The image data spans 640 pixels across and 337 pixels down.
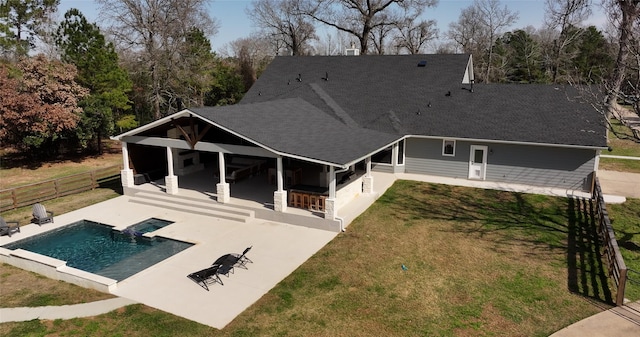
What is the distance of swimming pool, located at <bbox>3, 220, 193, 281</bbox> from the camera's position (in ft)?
39.7

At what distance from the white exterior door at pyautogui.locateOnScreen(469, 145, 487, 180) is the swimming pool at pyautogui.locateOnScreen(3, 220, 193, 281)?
45.7ft

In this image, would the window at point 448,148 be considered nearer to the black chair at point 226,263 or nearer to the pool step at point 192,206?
the pool step at point 192,206

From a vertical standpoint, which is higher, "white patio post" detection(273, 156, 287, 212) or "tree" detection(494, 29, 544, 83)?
"tree" detection(494, 29, 544, 83)

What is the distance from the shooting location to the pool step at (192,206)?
615 inches

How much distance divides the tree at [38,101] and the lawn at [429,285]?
56.2ft

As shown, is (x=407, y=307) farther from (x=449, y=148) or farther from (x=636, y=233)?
(x=449, y=148)

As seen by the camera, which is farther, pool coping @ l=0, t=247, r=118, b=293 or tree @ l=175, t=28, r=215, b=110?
tree @ l=175, t=28, r=215, b=110

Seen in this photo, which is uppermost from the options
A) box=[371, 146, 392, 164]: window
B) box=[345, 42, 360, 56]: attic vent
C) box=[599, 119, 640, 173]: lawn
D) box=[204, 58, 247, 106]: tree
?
box=[345, 42, 360, 56]: attic vent

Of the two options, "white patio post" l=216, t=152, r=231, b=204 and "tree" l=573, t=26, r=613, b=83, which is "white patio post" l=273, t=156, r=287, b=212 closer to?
"white patio post" l=216, t=152, r=231, b=204

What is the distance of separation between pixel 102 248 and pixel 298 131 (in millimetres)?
8319

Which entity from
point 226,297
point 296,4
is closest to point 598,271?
point 226,297

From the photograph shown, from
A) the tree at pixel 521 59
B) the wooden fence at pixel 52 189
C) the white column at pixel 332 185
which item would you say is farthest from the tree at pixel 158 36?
the tree at pixel 521 59

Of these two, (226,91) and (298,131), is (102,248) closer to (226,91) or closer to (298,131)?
(298,131)

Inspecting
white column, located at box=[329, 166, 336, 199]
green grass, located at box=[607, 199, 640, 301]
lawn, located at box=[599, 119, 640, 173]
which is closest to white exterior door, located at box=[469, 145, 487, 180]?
green grass, located at box=[607, 199, 640, 301]
